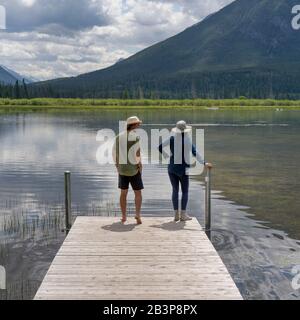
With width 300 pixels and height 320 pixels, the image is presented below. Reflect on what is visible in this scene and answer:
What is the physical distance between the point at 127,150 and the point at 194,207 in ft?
25.5

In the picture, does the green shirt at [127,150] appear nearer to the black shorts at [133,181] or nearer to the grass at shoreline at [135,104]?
the black shorts at [133,181]

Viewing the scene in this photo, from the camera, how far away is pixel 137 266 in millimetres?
10164

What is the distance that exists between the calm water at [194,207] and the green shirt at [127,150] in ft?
10.4

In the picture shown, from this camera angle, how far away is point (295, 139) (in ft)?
171

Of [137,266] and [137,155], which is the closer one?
[137,266]

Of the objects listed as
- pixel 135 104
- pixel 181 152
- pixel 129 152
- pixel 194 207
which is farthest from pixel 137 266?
pixel 135 104

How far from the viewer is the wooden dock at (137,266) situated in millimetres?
8754

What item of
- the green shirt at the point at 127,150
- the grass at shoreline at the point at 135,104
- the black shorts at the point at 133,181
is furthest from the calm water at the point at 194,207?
the grass at shoreline at the point at 135,104

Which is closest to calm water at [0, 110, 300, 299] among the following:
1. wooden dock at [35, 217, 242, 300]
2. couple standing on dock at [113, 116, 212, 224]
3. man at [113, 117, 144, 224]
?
wooden dock at [35, 217, 242, 300]

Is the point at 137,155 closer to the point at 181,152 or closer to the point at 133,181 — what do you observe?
the point at 133,181

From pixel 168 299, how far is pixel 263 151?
3451 centimetres

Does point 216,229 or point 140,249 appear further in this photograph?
point 216,229
